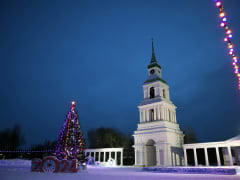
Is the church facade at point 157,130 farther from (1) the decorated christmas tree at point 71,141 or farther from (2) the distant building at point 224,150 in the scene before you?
(1) the decorated christmas tree at point 71,141

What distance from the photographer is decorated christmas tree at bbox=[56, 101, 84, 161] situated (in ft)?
84.1

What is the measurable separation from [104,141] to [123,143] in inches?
216

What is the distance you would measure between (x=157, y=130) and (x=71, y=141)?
45.8ft

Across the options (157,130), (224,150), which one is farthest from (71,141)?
(224,150)

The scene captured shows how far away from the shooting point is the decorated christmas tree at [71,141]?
84.1 feet

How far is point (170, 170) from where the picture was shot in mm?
19172

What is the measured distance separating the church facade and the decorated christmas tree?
11488 mm

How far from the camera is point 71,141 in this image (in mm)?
26016

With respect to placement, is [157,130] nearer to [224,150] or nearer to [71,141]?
[224,150]

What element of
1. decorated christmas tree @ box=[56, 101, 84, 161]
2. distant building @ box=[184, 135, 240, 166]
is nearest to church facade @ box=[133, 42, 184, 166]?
distant building @ box=[184, 135, 240, 166]

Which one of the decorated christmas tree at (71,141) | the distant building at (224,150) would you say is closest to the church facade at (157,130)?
the distant building at (224,150)

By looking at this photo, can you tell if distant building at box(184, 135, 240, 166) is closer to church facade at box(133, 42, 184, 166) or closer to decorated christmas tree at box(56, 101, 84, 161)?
church facade at box(133, 42, 184, 166)

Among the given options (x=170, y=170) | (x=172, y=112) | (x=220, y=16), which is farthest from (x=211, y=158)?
(x=220, y=16)

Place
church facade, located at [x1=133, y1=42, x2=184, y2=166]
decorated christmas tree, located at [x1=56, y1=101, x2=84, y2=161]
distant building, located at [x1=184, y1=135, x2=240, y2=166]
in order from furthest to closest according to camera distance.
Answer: church facade, located at [x1=133, y1=42, x2=184, y2=166] → distant building, located at [x1=184, y1=135, x2=240, y2=166] → decorated christmas tree, located at [x1=56, y1=101, x2=84, y2=161]
